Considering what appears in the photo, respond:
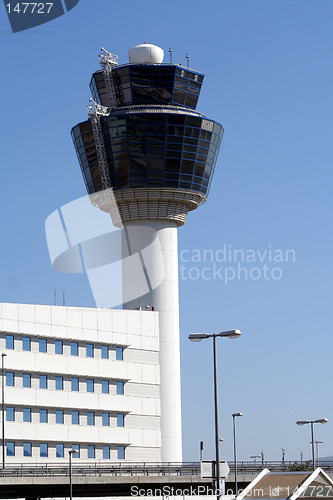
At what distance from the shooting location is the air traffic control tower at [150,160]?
96875 mm

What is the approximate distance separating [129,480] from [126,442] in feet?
70.7

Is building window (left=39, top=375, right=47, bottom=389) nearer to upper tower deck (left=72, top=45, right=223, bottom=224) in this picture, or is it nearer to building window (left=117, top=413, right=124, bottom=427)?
building window (left=117, top=413, right=124, bottom=427)

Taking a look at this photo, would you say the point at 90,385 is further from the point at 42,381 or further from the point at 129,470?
the point at 129,470

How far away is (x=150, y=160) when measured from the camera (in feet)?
318

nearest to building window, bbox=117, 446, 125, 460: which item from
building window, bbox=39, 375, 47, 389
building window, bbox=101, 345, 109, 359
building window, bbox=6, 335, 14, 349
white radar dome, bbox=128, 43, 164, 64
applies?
building window, bbox=101, 345, 109, 359

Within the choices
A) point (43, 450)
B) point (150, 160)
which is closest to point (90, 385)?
point (43, 450)

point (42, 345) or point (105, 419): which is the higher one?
point (42, 345)

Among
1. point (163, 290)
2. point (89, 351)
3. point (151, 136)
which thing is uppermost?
point (151, 136)

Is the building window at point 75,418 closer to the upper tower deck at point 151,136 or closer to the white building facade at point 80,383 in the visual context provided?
the white building facade at point 80,383

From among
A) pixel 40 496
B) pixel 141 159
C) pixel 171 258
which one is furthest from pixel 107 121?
pixel 40 496

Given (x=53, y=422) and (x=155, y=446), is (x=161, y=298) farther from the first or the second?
(x=53, y=422)

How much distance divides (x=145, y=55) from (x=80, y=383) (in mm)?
38815

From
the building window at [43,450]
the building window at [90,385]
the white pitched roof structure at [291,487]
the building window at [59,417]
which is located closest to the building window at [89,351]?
the building window at [90,385]

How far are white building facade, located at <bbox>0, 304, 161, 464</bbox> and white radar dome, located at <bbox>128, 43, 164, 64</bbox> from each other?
2864cm
